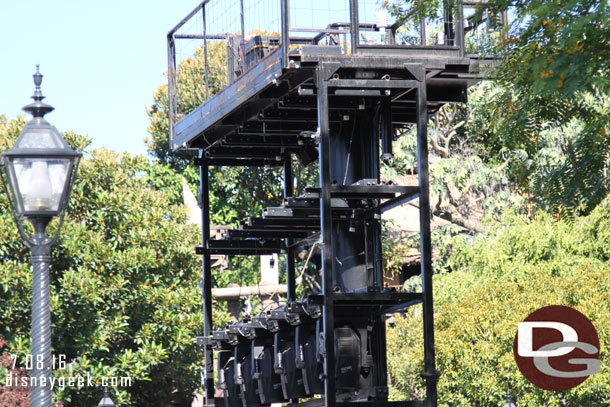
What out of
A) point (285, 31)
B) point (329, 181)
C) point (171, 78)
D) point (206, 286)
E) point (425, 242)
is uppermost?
point (171, 78)

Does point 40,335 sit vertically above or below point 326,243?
below

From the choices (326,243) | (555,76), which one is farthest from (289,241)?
(555,76)

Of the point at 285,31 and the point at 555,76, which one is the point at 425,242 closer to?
the point at 285,31

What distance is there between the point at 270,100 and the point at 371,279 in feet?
10.2

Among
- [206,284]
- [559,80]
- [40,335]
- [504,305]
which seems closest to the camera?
[40,335]

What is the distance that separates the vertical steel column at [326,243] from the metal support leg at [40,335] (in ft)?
22.0

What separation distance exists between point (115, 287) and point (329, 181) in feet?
50.1

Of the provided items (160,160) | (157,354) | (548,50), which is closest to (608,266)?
(157,354)

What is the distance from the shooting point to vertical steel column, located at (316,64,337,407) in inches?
629

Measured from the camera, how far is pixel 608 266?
2881 cm

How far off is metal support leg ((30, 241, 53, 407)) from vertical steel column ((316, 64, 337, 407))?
22.0 ft

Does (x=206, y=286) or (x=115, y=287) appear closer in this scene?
(x=206, y=286)

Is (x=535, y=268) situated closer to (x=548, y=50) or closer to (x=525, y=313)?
(x=525, y=313)

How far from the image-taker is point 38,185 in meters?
9.65
